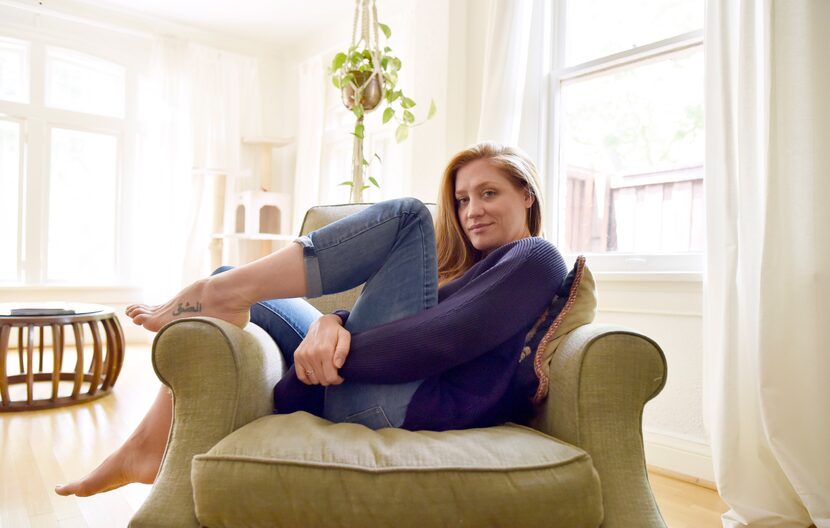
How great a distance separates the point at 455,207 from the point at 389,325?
1.95 ft

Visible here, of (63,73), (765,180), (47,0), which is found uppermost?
(47,0)

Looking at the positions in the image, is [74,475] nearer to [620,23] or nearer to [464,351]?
[464,351]

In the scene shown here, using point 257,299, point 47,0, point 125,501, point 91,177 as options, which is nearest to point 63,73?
point 47,0

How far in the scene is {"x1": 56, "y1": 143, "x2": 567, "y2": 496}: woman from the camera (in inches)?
42.0

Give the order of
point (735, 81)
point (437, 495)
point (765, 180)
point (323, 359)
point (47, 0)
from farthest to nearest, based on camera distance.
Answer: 1. point (47, 0)
2. point (735, 81)
3. point (765, 180)
4. point (323, 359)
5. point (437, 495)

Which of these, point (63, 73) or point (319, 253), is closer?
point (319, 253)

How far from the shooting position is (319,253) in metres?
1.15

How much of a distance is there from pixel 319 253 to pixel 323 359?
0.69ft

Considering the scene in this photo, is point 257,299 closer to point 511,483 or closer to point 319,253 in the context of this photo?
point 319,253

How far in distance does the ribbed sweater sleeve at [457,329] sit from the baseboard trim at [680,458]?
135 cm

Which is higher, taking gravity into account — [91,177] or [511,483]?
[91,177]

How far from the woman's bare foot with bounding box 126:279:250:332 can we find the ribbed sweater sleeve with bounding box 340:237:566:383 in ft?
0.84

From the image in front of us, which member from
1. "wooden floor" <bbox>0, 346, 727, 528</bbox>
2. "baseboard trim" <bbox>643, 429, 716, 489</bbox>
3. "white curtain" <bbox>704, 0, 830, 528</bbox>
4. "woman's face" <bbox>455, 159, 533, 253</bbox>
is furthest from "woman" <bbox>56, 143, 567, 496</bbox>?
"baseboard trim" <bbox>643, 429, 716, 489</bbox>

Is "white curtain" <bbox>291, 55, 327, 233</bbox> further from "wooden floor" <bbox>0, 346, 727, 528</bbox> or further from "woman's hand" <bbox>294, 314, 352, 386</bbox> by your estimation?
"woman's hand" <bbox>294, 314, 352, 386</bbox>
